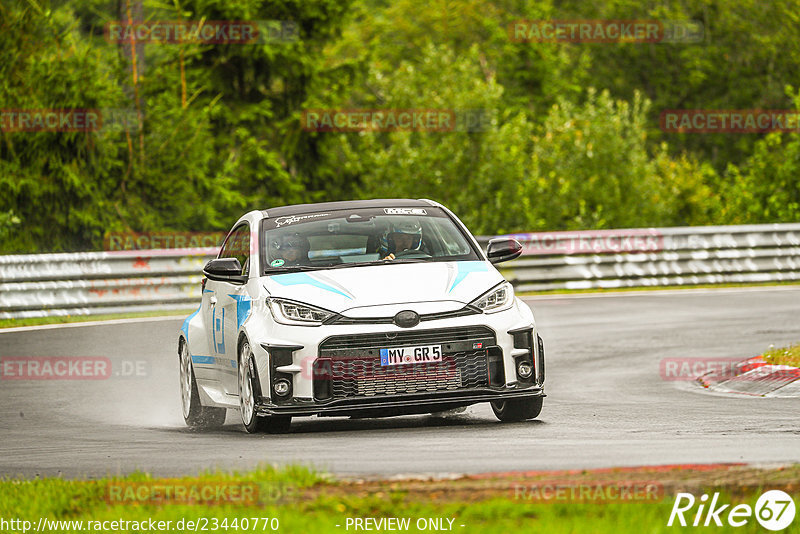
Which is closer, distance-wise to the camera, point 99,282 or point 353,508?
point 353,508

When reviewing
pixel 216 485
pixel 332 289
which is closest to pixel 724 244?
pixel 332 289

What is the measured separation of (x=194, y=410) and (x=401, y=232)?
7.74ft

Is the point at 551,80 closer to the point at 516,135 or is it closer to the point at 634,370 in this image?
the point at 516,135

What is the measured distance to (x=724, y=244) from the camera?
27.4 metres

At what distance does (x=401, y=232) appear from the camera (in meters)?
11.2

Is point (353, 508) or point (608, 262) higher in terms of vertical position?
point (353, 508)

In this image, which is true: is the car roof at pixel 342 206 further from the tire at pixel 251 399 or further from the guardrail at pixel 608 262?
the guardrail at pixel 608 262

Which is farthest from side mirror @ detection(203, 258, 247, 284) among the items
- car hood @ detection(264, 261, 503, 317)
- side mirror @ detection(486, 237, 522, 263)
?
side mirror @ detection(486, 237, 522, 263)

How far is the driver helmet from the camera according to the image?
36.4 feet

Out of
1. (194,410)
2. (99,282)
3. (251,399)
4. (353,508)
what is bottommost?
(99,282)

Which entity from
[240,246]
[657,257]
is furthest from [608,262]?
[240,246]

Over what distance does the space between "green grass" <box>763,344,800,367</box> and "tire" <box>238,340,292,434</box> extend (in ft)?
18.0

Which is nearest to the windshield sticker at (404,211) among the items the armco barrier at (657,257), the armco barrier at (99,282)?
the armco barrier at (99,282)

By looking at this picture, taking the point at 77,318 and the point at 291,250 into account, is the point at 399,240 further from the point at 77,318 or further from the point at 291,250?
the point at 77,318
